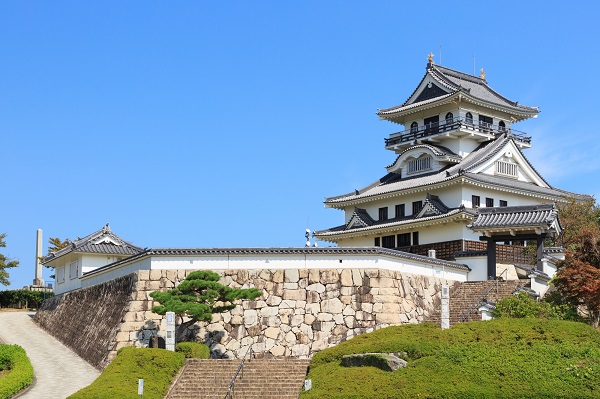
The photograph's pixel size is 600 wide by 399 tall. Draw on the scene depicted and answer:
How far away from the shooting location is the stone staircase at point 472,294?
37938 millimetres

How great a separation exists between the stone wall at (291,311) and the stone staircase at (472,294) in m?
1.78

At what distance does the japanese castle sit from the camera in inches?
1945

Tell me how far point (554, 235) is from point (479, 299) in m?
5.36

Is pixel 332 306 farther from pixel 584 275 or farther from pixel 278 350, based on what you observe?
pixel 584 275

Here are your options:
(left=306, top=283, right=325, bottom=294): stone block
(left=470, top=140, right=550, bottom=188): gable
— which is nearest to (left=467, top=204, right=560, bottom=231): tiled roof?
(left=306, top=283, right=325, bottom=294): stone block

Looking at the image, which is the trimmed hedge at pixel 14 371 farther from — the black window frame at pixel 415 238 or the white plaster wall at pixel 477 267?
the black window frame at pixel 415 238

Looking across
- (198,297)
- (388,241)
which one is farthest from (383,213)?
(198,297)

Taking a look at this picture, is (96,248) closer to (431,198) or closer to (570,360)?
(431,198)

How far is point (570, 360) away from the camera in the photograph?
2664 cm

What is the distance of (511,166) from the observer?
2152 inches

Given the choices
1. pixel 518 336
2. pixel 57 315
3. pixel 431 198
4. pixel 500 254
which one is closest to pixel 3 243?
pixel 57 315

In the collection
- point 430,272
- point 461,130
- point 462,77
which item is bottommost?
point 430,272

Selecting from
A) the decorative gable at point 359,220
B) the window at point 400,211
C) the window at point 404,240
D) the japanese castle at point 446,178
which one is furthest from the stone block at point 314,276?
the decorative gable at point 359,220

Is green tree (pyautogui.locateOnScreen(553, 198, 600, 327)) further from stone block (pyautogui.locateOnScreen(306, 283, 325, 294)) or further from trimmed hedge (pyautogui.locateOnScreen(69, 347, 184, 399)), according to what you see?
trimmed hedge (pyautogui.locateOnScreen(69, 347, 184, 399))
